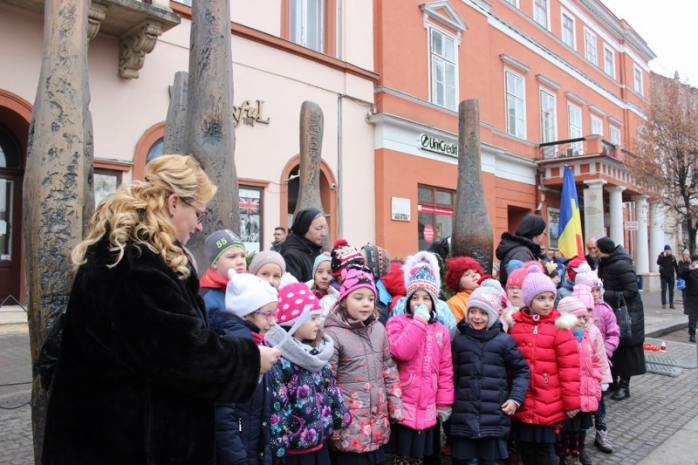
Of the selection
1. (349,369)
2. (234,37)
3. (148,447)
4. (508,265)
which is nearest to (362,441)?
(349,369)

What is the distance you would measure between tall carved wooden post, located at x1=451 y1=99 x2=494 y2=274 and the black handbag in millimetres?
1411

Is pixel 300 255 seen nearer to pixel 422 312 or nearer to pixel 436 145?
pixel 422 312

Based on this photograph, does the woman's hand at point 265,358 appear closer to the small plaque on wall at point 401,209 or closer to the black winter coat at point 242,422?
the black winter coat at point 242,422

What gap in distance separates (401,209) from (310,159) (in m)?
7.82

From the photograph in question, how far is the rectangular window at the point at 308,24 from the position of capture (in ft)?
38.8

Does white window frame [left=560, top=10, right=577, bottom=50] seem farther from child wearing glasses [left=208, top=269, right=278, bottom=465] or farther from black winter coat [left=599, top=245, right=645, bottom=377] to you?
child wearing glasses [left=208, top=269, right=278, bottom=465]

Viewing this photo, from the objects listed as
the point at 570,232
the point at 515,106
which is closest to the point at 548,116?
the point at 515,106

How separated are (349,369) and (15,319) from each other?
22.9 feet

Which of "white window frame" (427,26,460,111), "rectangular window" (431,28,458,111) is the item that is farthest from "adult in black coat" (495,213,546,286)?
"rectangular window" (431,28,458,111)

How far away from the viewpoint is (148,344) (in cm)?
157

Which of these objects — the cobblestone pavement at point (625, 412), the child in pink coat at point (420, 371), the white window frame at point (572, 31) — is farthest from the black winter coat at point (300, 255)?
the white window frame at point (572, 31)

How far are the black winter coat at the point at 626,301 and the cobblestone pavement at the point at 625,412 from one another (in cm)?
43

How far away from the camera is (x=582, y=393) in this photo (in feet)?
12.3

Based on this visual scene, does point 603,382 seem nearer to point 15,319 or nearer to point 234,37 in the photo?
point 15,319
